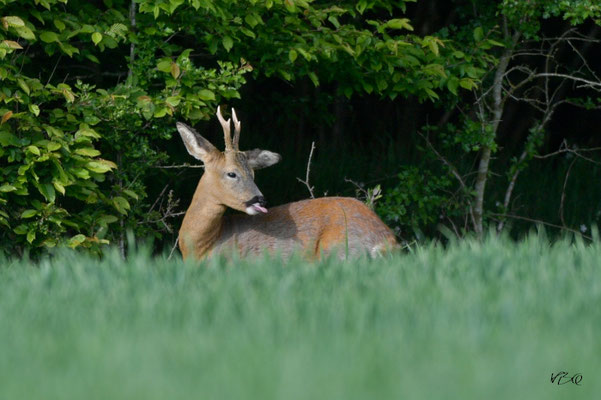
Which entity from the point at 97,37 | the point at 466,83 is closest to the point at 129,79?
the point at 97,37

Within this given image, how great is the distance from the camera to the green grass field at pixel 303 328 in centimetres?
334

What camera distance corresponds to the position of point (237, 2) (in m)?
7.68

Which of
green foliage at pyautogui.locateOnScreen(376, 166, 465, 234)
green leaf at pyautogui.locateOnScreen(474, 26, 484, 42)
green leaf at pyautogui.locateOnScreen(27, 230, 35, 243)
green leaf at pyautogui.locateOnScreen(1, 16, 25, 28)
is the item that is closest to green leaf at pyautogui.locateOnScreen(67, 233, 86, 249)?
green leaf at pyautogui.locateOnScreen(27, 230, 35, 243)

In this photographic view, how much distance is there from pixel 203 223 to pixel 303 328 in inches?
134

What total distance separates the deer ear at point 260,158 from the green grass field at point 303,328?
2.08 metres

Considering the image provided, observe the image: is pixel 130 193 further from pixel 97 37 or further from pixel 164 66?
pixel 97 37

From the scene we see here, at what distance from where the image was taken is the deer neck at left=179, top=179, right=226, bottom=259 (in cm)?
731

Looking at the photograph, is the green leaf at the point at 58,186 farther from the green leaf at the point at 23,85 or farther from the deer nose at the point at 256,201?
the deer nose at the point at 256,201

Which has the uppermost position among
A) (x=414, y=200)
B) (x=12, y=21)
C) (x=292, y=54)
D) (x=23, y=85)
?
(x=12, y=21)

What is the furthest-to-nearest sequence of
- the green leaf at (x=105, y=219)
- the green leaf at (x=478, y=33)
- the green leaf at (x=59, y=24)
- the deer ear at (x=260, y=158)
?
the green leaf at (x=478, y=33), the deer ear at (x=260, y=158), the green leaf at (x=105, y=219), the green leaf at (x=59, y=24)

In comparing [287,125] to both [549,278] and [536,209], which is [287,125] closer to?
[536,209]

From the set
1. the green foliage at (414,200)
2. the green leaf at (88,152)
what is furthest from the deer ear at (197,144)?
the green foliage at (414,200)

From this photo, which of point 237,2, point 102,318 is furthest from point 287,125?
point 102,318

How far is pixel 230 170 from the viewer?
7250mm
